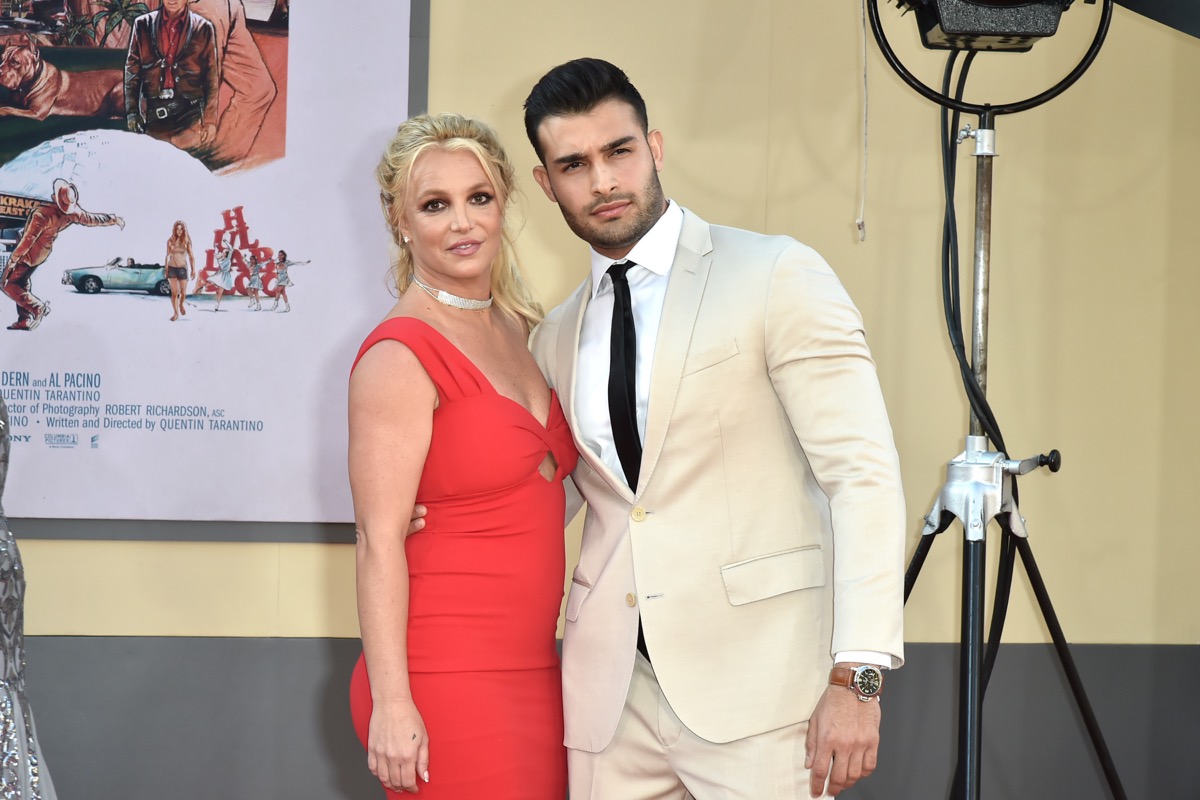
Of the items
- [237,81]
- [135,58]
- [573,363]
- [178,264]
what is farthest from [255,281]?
[573,363]

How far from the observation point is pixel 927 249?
303 cm

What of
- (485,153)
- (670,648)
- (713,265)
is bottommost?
(670,648)

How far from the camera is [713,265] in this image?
1817 millimetres

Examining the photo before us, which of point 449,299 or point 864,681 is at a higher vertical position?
point 449,299

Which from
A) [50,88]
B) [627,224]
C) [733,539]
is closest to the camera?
[733,539]

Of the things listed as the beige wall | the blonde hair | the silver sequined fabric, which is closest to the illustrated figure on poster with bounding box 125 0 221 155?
the beige wall

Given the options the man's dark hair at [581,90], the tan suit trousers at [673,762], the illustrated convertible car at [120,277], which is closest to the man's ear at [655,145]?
the man's dark hair at [581,90]

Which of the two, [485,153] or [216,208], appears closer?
[485,153]

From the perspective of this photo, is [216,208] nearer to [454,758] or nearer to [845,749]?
[454,758]

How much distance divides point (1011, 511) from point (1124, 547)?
1235 millimetres

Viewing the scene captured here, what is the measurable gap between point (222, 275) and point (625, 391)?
1.59 m

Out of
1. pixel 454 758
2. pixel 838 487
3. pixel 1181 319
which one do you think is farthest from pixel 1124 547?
pixel 454 758

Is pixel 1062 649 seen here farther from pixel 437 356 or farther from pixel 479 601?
pixel 437 356

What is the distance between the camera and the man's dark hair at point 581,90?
6.20ft
